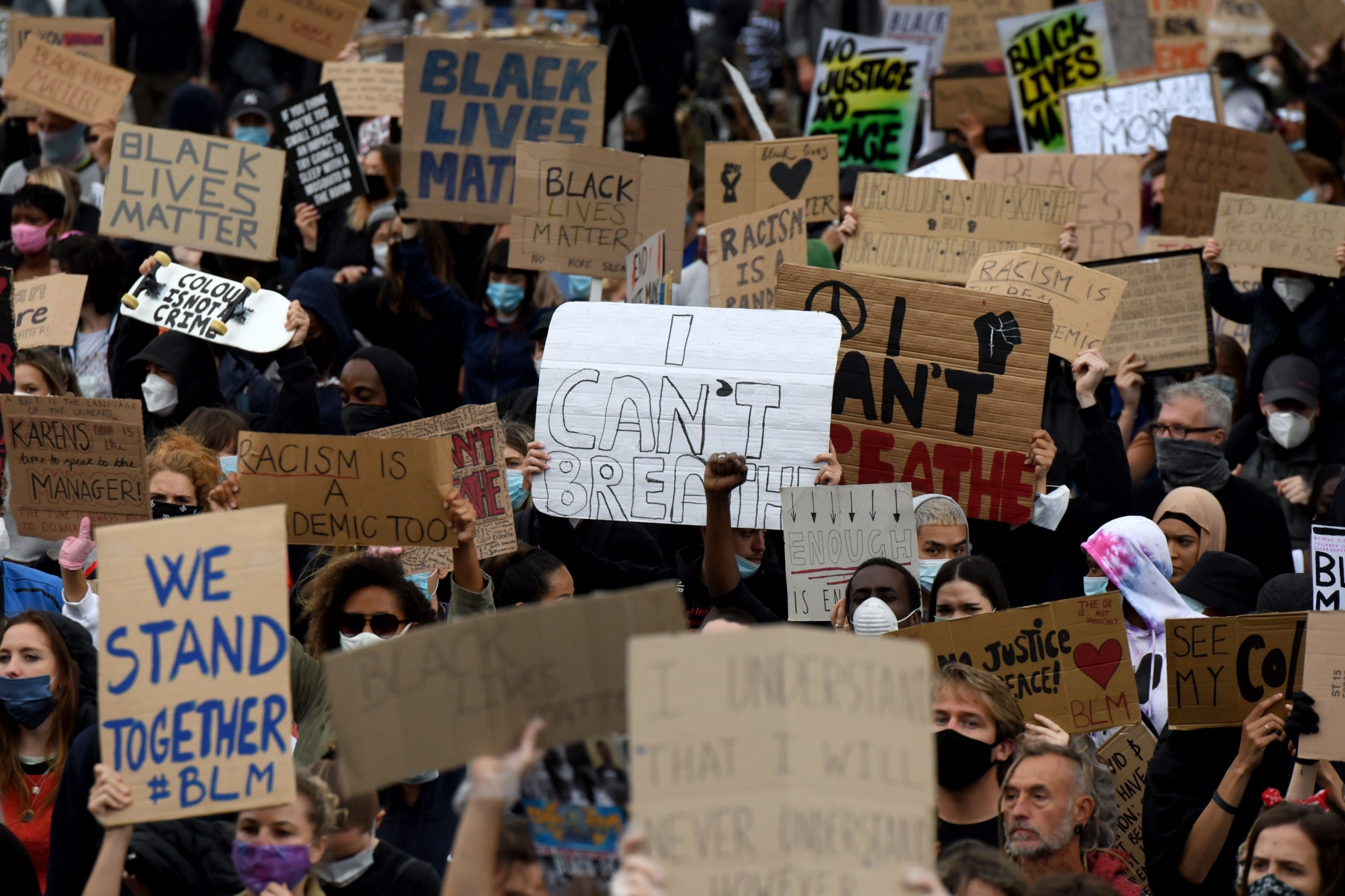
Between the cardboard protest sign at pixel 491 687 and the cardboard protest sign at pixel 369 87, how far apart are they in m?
9.25

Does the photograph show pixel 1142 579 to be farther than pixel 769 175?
No

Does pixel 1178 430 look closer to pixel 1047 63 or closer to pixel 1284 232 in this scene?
pixel 1284 232

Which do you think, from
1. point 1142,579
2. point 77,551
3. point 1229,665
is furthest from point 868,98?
point 1229,665

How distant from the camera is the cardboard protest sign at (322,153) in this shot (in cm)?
1036

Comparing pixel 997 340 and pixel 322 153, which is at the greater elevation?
pixel 322 153

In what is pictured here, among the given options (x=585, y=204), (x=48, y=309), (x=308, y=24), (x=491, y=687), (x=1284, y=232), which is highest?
(x=308, y=24)

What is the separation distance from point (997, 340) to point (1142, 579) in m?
1.10

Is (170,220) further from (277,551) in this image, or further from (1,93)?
(277,551)

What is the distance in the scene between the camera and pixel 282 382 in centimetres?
817

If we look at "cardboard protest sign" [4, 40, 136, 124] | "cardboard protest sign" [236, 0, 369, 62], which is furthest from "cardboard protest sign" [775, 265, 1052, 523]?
"cardboard protest sign" [236, 0, 369, 62]

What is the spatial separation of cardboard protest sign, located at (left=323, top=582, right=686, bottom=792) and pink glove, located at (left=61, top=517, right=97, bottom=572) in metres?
3.08

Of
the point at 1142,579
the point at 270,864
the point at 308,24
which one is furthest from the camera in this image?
the point at 308,24

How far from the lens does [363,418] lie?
8.38m

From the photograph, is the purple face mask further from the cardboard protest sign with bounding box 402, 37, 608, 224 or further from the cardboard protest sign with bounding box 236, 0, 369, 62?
the cardboard protest sign with bounding box 236, 0, 369, 62
